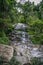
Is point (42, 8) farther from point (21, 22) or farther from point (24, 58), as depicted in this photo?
point (24, 58)

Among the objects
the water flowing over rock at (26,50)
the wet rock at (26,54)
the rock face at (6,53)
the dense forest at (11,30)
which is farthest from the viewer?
the water flowing over rock at (26,50)

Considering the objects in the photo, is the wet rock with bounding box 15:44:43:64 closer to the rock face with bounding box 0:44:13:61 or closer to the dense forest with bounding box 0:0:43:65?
the dense forest with bounding box 0:0:43:65

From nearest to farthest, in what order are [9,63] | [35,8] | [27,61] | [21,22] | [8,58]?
[9,63] → [8,58] → [27,61] → [21,22] → [35,8]

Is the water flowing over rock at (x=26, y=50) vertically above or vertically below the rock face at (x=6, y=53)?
below

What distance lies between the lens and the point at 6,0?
19641 millimetres

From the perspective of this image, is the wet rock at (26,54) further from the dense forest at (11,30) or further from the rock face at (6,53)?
the rock face at (6,53)

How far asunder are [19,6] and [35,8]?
4.17 metres

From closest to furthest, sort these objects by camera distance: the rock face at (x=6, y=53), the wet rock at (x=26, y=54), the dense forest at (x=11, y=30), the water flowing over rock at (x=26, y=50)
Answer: the rock face at (x=6, y=53)
the dense forest at (x=11, y=30)
the wet rock at (x=26, y=54)
the water flowing over rock at (x=26, y=50)

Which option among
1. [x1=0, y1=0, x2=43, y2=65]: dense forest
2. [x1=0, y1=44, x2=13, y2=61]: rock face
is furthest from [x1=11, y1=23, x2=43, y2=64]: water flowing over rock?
[x1=0, y1=44, x2=13, y2=61]: rock face

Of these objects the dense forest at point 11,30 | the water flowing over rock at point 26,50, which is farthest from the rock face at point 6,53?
the water flowing over rock at point 26,50

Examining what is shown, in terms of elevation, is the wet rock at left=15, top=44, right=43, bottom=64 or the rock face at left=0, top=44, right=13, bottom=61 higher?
the rock face at left=0, top=44, right=13, bottom=61

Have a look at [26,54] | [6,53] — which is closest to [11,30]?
[26,54]

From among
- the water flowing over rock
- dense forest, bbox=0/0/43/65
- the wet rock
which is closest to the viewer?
dense forest, bbox=0/0/43/65

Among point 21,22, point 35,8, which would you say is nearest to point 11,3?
point 21,22
